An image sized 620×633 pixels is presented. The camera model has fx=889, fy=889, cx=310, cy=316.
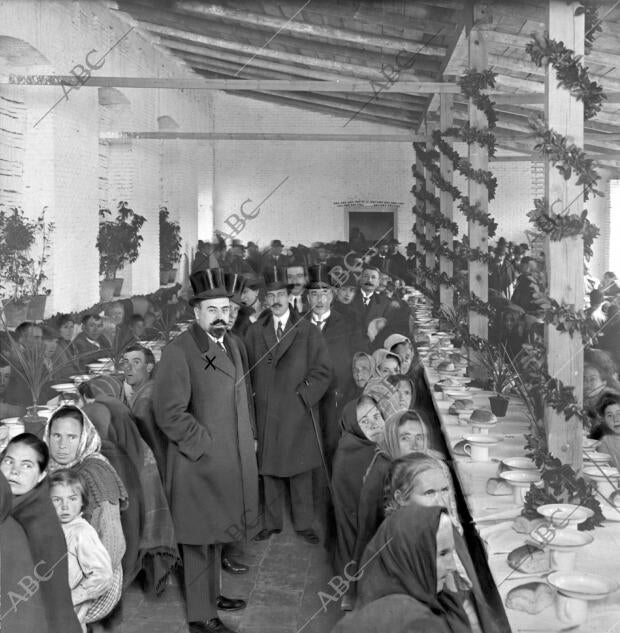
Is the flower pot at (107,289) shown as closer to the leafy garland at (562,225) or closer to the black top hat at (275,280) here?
the black top hat at (275,280)

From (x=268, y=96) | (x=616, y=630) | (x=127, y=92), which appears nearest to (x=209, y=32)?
(x=127, y=92)

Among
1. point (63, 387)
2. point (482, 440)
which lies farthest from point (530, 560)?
point (63, 387)

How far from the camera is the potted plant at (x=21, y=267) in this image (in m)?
6.96

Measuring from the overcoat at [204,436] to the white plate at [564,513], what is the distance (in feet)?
4.55

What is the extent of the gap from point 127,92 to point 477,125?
4.74m

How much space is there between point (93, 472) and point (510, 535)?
1528 millimetres

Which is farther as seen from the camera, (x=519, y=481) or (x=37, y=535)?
(x=519, y=481)

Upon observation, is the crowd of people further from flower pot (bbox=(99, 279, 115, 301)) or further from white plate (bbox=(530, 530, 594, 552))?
flower pot (bbox=(99, 279, 115, 301))

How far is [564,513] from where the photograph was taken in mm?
2910

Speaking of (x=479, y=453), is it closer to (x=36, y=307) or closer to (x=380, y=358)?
(x=380, y=358)

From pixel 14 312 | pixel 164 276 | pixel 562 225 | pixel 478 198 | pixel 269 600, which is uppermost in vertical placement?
pixel 478 198

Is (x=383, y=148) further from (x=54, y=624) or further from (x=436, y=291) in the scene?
(x=54, y=624)

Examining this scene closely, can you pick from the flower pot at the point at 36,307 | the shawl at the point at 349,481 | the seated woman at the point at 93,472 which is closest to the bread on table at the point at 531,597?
the shawl at the point at 349,481

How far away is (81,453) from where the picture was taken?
3332 mm
